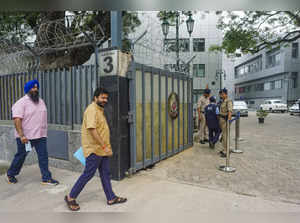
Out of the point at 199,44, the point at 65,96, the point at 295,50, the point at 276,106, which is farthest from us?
the point at 295,50

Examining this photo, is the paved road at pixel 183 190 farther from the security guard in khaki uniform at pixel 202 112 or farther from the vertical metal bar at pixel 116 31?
the vertical metal bar at pixel 116 31

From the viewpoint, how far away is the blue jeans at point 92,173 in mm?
3063

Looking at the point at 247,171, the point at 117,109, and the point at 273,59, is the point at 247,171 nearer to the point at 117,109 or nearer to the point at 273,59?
the point at 117,109

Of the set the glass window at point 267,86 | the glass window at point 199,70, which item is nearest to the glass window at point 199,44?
the glass window at point 199,70

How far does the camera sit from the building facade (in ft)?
118

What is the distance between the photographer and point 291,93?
3594 cm

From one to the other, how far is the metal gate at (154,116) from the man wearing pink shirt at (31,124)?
168 centimetres

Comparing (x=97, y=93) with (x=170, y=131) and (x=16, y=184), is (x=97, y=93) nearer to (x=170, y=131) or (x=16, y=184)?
(x=16, y=184)

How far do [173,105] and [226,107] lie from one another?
153 cm

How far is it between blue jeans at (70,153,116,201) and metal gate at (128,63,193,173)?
4.19 feet

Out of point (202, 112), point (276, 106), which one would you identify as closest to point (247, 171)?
point (202, 112)

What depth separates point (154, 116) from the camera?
17.3 ft

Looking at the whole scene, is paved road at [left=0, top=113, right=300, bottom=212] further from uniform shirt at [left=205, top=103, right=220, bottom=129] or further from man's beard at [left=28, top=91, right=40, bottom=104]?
man's beard at [left=28, top=91, right=40, bottom=104]

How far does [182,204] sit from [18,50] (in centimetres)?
565
